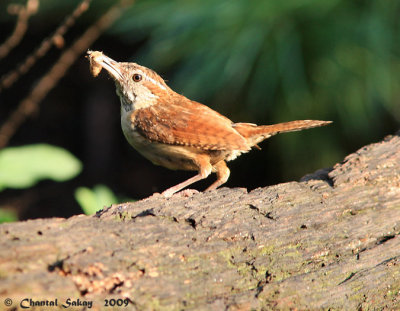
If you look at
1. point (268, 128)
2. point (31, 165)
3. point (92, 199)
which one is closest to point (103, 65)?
point (268, 128)

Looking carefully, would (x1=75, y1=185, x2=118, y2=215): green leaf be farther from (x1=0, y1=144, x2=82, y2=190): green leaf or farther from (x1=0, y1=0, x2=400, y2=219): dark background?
(x1=0, y1=0, x2=400, y2=219): dark background

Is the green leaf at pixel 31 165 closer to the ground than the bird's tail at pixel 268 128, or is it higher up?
closer to the ground

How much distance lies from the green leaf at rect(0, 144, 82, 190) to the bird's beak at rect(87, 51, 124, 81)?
1.40 m

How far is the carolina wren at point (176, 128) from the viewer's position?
161 inches

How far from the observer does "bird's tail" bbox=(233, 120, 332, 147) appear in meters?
4.11

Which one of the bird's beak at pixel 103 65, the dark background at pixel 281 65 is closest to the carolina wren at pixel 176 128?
the bird's beak at pixel 103 65

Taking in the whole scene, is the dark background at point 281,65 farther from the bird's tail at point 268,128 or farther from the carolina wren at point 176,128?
the bird's tail at point 268,128

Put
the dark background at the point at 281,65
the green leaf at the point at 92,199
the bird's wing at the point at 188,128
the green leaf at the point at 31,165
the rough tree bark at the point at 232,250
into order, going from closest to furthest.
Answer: the rough tree bark at the point at 232,250 < the green leaf at the point at 31,165 < the green leaf at the point at 92,199 < the bird's wing at the point at 188,128 < the dark background at the point at 281,65

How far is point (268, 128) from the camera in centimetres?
416

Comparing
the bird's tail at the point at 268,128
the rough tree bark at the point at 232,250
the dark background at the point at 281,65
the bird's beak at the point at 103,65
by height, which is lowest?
the rough tree bark at the point at 232,250

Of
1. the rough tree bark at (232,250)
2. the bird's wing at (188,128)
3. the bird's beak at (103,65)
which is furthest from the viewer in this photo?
the bird's beak at (103,65)

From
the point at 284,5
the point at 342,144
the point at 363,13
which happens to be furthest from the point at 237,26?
the point at 342,144

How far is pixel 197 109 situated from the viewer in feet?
14.2

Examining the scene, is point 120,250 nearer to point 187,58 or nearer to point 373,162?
point 373,162
